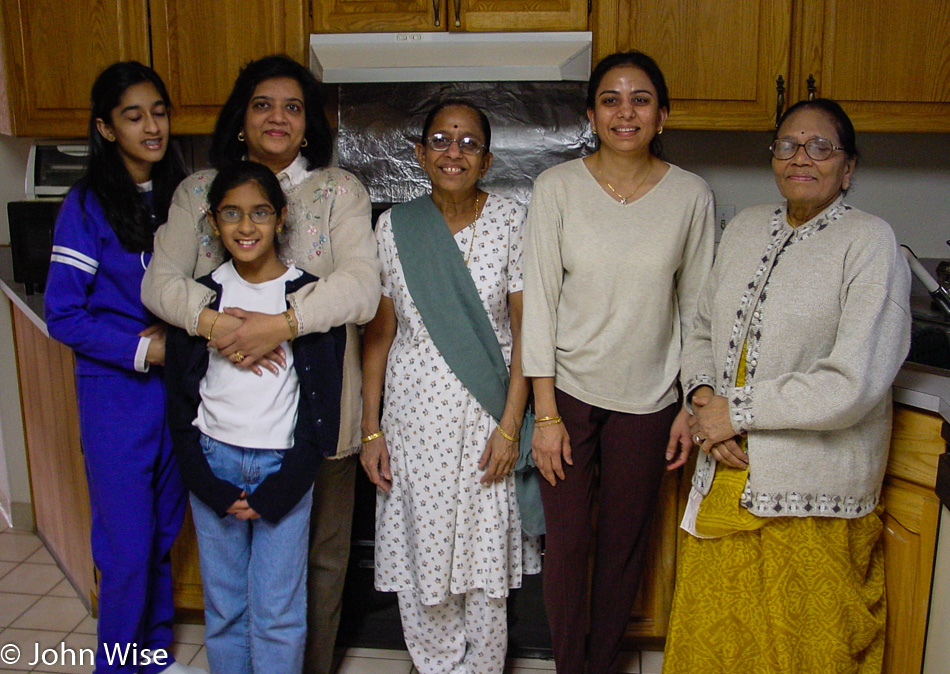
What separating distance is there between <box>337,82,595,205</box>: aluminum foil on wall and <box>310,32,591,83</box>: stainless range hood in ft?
0.86

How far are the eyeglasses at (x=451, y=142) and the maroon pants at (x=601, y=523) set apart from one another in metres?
0.52

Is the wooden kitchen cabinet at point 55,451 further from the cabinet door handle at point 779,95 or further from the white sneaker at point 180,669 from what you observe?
the cabinet door handle at point 779,95

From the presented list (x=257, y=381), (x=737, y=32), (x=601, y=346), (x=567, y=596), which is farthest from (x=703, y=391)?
(x=737, y=32)

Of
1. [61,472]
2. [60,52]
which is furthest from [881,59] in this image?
[61,472]

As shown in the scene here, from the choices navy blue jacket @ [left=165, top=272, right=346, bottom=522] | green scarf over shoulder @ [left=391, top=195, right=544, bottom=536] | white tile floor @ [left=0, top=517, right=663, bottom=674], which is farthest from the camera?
white tile floor @ [left=0, top=517, right=663, bottom=674]

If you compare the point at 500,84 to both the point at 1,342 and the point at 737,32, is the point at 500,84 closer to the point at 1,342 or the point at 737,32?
the point at 737,32

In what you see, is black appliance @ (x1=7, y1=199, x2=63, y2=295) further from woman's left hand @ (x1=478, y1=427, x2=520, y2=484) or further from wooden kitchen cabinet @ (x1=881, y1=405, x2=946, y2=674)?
wooden kitchen cabinet @ (x1=881, y1=405, x2=946, y2=674)

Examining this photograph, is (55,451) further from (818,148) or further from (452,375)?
(818,148)

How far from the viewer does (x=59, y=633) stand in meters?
2.11

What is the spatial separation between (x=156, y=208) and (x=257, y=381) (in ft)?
1.57

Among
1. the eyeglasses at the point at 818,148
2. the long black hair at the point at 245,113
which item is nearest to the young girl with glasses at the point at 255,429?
the long black hair at the point at 245,113

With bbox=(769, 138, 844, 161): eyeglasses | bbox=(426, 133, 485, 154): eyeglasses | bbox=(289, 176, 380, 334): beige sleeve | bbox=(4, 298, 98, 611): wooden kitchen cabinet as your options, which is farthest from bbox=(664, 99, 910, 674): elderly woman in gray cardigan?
bbox=(4, 298, 98, 611): wooden kitchen cabinet

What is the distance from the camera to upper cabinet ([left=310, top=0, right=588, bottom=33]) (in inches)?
79.1

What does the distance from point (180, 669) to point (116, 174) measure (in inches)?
44.2
